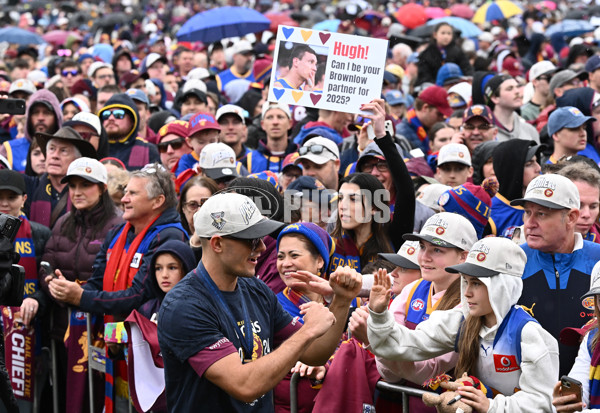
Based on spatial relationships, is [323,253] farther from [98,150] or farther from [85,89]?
[85,89]

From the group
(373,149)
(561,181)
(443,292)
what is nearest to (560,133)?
(373,149)

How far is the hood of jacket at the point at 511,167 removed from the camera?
23.7ft

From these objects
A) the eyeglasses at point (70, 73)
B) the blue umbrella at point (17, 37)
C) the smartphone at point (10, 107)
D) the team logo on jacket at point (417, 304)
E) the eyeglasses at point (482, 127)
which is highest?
the blue umbrella at point (17, 37)

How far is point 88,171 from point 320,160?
1.98 meters

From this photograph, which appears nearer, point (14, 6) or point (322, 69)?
point (322, 69)

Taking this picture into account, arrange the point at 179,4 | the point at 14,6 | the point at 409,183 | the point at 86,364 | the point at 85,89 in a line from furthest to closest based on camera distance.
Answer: the point at 14,6, the point at 179,4, the point at 85,89, the point at 86,364, the point at 409,183

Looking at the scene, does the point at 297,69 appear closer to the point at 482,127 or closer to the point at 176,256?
the point at 176,256

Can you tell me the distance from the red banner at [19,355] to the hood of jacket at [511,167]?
4.09 m

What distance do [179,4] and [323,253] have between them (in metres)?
33.6

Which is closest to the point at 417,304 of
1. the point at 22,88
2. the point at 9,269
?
the point at 9,269

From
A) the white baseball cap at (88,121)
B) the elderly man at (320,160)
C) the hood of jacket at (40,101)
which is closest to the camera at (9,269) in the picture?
the elderly man at (320,160)

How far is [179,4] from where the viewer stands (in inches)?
1492

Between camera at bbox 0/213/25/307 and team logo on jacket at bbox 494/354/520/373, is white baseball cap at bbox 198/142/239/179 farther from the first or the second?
team logo on jacket at bbox 494/354/520/373

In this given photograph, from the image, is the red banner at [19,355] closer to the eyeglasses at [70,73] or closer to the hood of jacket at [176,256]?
the hood of jacket at [176,256]
